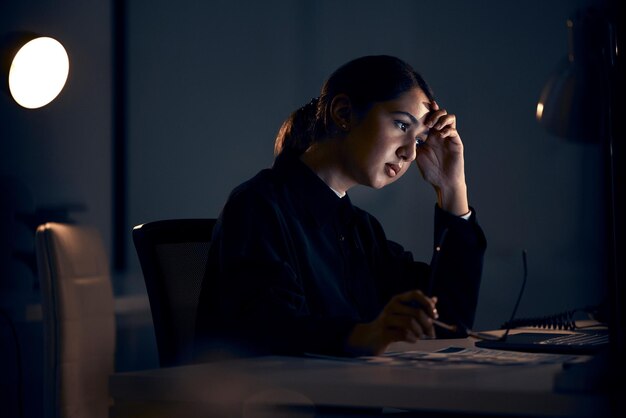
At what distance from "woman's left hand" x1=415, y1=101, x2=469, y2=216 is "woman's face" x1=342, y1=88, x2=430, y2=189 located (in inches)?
2.3

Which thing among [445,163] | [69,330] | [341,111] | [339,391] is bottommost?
[69,330]

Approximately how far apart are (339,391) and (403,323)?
0.20 metres

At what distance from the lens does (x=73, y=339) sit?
137 centimetres

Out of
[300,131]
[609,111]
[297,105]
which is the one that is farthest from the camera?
[297,105]

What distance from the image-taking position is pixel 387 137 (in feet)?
5.06

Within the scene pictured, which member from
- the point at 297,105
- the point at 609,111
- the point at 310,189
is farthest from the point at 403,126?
the point at 297,105

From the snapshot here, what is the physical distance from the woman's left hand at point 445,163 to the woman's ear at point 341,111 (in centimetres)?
16

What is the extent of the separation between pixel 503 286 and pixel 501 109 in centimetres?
66

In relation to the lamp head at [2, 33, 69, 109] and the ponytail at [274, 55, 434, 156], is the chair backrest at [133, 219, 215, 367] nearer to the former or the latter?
the ponytail at [274, 55, 434, 156]

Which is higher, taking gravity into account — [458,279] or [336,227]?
[336,227]

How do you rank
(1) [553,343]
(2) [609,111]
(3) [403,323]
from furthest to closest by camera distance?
(1) [553,343], (3) [403,323], (2) [609,111]

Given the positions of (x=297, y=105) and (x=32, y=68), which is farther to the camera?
(x=297, y=105)

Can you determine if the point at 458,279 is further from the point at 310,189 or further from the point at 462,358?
the point at 462,358

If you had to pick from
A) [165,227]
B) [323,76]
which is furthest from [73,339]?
[323,76]
